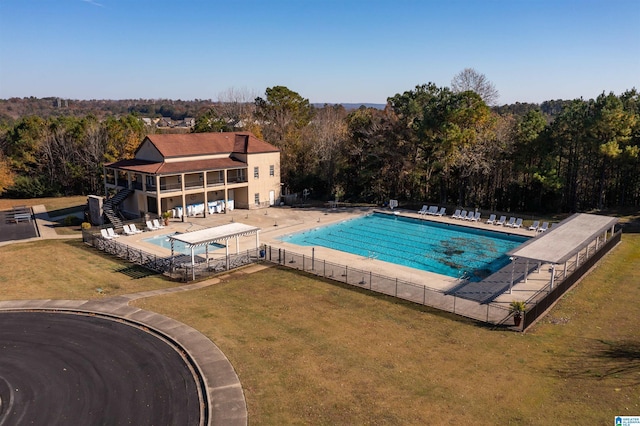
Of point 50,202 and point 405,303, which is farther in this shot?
point 50,202

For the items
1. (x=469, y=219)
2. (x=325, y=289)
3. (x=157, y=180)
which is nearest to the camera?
(x=325, y=289)

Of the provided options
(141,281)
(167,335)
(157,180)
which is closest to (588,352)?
(167,335)

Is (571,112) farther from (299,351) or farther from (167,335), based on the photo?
(167,335)

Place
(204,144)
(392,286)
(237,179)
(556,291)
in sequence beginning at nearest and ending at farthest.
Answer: (556,291) → (392,286) → (204,144) → (237,179)

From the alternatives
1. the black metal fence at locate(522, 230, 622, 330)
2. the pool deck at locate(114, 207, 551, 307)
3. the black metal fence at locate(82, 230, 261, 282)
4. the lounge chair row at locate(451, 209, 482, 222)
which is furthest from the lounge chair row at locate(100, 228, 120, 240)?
the lounge chair row at locate(451, 209, 482, 222)

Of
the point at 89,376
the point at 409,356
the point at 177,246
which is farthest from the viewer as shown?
the point at 177,246

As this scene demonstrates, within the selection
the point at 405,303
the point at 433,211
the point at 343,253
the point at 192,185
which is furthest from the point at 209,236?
the point at 433,211

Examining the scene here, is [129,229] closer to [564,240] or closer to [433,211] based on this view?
[433,211]
